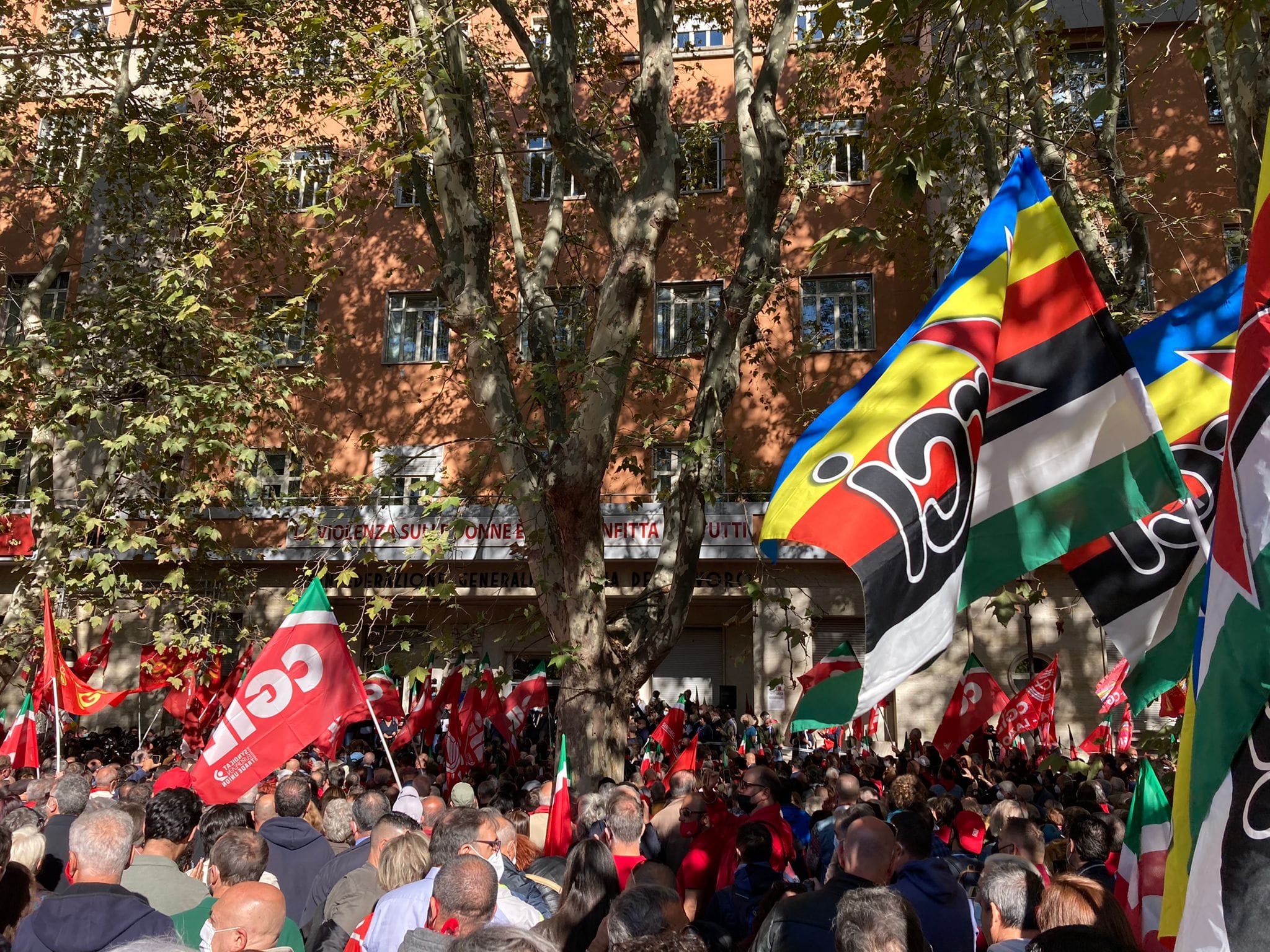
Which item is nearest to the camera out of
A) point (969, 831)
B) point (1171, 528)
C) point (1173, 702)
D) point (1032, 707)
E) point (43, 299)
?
point (1171, 528)

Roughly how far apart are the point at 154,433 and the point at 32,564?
2.66m

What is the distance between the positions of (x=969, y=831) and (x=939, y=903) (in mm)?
3286

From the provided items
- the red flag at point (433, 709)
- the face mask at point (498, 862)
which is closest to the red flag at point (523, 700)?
the red flag at point (433, 709)

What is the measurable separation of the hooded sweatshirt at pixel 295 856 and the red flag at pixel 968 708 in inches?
296

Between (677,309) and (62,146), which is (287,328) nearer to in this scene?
(62,146)

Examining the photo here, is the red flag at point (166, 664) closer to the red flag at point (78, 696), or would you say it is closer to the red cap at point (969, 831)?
the red flag at point (78, 696)

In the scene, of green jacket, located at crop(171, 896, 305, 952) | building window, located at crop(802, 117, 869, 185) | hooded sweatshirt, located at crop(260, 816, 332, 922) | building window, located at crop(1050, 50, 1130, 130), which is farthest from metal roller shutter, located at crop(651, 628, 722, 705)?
green jacket, located at crop(171, 896, 305, 952)

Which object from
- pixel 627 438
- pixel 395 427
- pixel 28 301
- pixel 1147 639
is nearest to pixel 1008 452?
pixel 1147 639

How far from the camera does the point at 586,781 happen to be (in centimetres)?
885

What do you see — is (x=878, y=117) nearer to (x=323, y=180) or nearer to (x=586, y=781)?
(x=323, y=180)

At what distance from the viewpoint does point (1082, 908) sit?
358 cm

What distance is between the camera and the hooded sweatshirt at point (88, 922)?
3.89m

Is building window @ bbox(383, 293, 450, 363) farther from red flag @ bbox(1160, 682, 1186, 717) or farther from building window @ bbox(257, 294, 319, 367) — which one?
red flag @ bbox(1160, 682, 1186, 717)

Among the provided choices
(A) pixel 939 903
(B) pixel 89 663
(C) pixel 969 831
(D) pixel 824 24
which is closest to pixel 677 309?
(B) pixel 89 663
